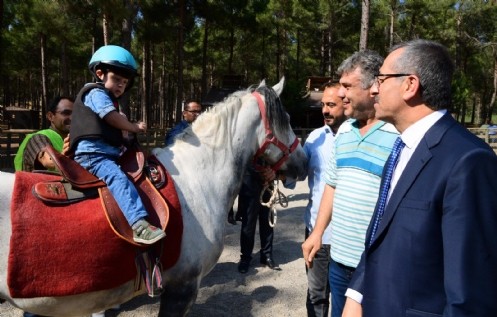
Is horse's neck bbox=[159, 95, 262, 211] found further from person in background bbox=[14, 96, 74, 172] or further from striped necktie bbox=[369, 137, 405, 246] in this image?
striped necktie bbox=[369, 137, 405, 246]

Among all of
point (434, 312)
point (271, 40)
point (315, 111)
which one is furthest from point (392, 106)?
point (271, 40)

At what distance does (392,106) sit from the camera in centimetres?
133

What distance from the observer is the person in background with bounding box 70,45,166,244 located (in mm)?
2121

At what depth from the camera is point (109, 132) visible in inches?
91.0

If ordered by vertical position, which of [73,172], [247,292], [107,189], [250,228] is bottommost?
[247,292]

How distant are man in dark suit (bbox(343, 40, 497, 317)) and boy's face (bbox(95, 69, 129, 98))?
5.68 feet

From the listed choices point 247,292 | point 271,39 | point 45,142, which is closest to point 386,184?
point 45,142

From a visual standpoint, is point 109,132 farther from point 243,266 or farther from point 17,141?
point 17,141

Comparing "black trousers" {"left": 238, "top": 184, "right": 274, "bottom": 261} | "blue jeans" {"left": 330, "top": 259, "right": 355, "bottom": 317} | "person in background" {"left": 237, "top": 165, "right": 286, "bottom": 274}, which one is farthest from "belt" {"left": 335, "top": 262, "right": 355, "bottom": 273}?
"black trousers" {"left": 238, "top": 184, "right": 274, "bottom": 261}

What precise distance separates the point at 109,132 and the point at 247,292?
292cm

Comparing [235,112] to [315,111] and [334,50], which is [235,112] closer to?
[315,111]

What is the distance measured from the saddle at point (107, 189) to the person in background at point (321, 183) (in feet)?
4.23

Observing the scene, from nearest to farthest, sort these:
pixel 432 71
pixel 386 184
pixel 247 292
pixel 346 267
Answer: pixel 432 71 → pixel 386 184 → pixel 346 267 → pixel 247 292

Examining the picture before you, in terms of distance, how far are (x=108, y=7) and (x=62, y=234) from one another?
439 inches
